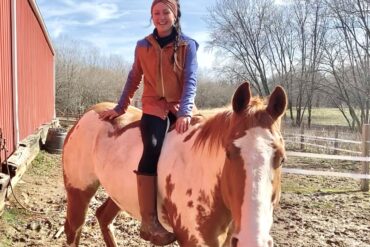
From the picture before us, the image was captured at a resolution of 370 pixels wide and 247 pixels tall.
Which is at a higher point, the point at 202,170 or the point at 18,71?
the point at 18,71

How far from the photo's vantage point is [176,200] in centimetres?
243

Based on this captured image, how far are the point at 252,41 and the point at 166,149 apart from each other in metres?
33.3

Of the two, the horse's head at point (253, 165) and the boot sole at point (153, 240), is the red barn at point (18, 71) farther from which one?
the horse's head at point (253, 165)

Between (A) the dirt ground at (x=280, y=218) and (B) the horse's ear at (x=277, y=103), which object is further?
(A) the dirt ground at (x=280, y=218)

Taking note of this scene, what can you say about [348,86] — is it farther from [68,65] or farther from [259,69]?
[68,65]

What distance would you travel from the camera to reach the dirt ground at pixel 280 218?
14.7 feet

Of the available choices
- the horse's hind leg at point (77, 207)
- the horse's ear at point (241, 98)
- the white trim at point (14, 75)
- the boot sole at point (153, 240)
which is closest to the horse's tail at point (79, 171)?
the horse's hind leg at point (77, 207)

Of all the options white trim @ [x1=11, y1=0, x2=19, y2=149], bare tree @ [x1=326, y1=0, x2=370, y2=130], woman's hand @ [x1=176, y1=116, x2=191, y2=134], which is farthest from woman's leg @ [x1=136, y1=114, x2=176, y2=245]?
bare tree @ [x1=326, y1=0, x2=370, y2=130]

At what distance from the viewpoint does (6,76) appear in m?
6.93

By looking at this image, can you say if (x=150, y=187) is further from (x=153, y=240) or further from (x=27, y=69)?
(x=27, y=69)

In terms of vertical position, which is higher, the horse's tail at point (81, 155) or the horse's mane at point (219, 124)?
the horse's mane at point (219, 124)

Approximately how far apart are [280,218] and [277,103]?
3931 mm

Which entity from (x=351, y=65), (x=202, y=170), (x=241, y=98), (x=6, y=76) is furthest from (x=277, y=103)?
(x=351, y=65)

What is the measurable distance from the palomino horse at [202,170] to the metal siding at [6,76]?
3350 mm
